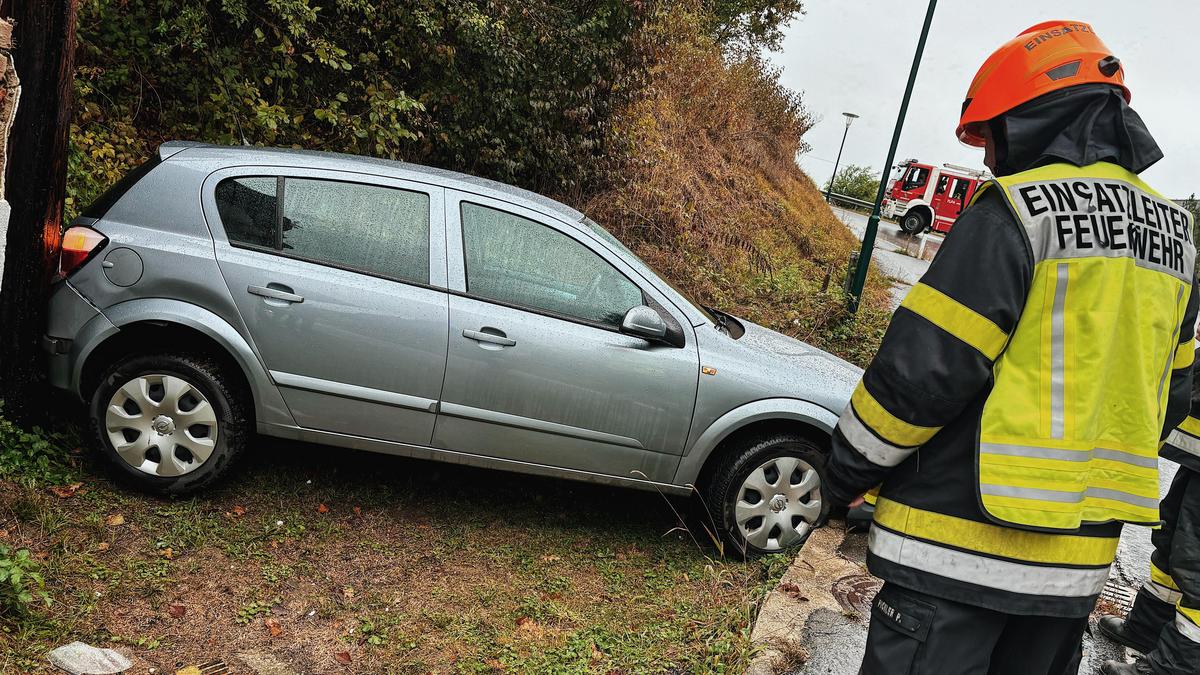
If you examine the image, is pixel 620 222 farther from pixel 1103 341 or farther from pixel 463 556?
pixel 1103 341

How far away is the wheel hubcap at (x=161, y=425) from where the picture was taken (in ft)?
12.2

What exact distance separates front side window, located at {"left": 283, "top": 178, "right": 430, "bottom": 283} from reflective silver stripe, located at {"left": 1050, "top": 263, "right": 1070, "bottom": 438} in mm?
2719

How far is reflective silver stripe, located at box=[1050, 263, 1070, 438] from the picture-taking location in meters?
1.82

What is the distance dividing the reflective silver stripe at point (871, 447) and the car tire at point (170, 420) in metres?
2.88

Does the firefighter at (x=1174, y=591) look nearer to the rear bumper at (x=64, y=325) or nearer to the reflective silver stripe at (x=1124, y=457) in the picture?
the reflective silver stripe at (x=1124, y=457)

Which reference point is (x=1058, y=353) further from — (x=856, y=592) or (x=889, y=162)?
(x=889, y=162)

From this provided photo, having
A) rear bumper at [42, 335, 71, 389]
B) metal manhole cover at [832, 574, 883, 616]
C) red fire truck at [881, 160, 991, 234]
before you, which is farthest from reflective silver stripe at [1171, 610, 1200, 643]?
red fire truck at [881, 160, 991, 234]

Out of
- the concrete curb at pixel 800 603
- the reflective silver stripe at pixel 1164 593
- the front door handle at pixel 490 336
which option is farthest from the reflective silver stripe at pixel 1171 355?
the front door handle at pixel 490 336

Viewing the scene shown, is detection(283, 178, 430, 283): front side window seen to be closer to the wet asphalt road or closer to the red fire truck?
the wet asphalt road

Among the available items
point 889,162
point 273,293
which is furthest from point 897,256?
point 273,293

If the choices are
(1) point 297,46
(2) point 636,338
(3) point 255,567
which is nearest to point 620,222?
(1) point 297,46

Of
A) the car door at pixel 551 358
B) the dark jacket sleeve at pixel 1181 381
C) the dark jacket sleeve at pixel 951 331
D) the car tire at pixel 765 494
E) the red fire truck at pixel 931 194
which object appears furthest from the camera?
the red fire truck at pixel 931 194

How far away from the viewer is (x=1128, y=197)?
1902 mm

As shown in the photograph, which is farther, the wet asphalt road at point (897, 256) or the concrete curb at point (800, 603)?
the wet asphalt road at point (897, 256)
